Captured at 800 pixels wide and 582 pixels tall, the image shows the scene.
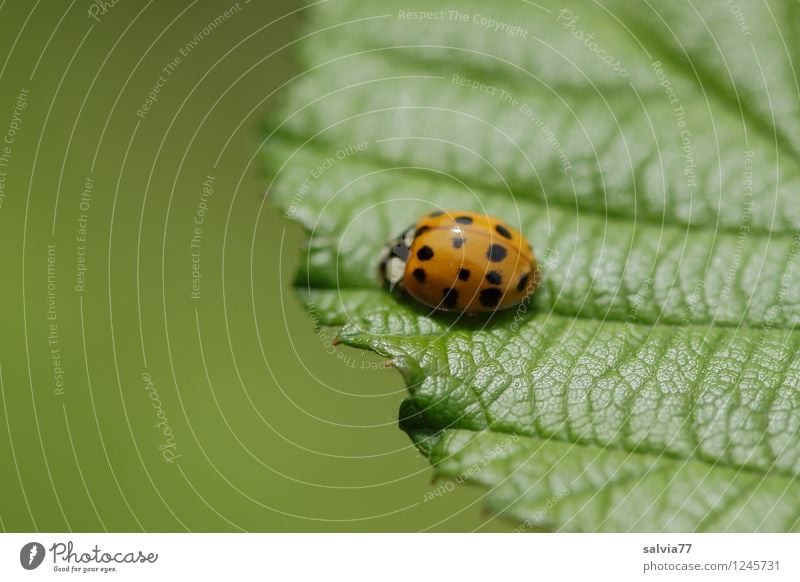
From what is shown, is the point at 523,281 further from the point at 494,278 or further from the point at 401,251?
the point at 401,251

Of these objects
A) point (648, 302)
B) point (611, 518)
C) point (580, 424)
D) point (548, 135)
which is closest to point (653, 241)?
point (648, 302)
